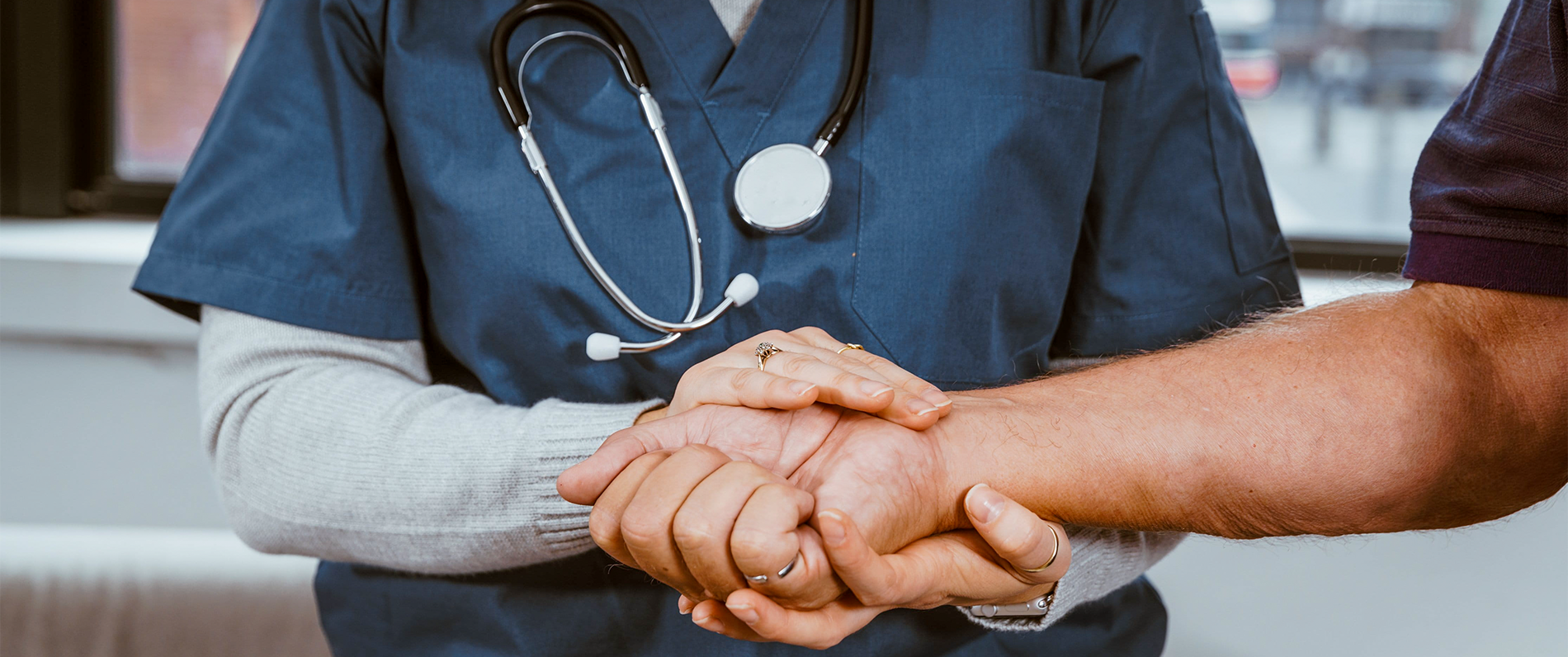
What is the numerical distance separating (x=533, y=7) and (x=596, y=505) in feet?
1.38

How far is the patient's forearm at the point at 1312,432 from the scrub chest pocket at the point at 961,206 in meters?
0.07

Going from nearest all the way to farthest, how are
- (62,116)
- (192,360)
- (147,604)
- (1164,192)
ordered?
1. (1164,192)
2. (147,604)
3. (192,360)
4. (62,116)

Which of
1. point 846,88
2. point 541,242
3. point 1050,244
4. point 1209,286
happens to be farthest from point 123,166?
point 1209,286

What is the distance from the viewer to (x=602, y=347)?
740 mm

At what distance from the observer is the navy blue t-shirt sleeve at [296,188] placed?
79cm

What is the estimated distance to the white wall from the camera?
1.30 m

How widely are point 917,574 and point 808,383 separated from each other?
0.14m

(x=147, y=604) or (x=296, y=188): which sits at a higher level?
(x=296, y=188)

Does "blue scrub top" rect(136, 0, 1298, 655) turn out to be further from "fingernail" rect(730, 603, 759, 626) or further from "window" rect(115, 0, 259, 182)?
"window" rect(115, 0, 259, 182)

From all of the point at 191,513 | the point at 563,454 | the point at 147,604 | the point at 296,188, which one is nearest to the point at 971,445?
the point at 563,454

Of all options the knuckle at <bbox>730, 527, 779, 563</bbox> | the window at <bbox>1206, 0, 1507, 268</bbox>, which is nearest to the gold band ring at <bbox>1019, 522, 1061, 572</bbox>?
the knuckle at <bbox>730, 527, 779, 563</bbox>

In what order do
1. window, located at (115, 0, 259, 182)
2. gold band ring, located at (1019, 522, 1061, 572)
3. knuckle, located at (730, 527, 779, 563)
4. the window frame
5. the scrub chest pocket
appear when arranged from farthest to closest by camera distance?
1. window, located at (115, 0, 259, 182)
2. the window frame
3. the scrub chest pocket
4. gold band ring, located at (1019, 522, 1061, 572)
5. knuckle, located at (730, 527, 779, 563)

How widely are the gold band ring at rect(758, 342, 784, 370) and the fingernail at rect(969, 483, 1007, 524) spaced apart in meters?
0.17

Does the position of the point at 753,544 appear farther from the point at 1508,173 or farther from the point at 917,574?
the point at 1508,173
